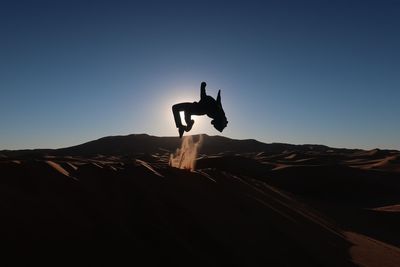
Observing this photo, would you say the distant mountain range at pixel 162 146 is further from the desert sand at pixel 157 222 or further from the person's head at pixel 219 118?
the person's head at pixel 219 118

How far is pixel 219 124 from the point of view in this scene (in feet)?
24.5

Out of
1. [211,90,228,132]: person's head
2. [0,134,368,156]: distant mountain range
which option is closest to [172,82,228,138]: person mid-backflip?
[211,90,228,132]: person's head

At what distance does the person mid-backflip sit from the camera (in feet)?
23.6

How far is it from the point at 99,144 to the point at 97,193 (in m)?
73.6

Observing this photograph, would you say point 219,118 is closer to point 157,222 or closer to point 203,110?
point 203,110

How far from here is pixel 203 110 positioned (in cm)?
727

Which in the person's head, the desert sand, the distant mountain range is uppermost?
the distant mountain range

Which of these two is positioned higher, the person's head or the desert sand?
the person's head

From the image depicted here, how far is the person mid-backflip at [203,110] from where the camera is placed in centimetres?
720

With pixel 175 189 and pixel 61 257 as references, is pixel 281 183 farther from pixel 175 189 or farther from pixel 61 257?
pixel 61 257

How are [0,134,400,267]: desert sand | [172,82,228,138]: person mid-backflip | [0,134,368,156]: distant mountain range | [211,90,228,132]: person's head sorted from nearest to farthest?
[0,134,400,267]: desert sand, [172,82,228,138]: person mid-backflip, [211,90,228,132]: person's head, [0,134,368,156]: distant mountain range

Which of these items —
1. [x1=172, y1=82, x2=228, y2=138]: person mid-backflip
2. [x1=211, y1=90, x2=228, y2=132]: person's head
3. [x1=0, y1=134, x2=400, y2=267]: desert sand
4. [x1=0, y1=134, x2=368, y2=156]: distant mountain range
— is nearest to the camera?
[x1=0, y1=134, x2=400, y2=267]: desert sand

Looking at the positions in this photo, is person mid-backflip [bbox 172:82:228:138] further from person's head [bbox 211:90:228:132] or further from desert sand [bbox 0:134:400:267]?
desert sand [bbox 0:134:400:267]

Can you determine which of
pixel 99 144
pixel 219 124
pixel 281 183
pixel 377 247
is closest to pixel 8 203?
pixel 219 124
